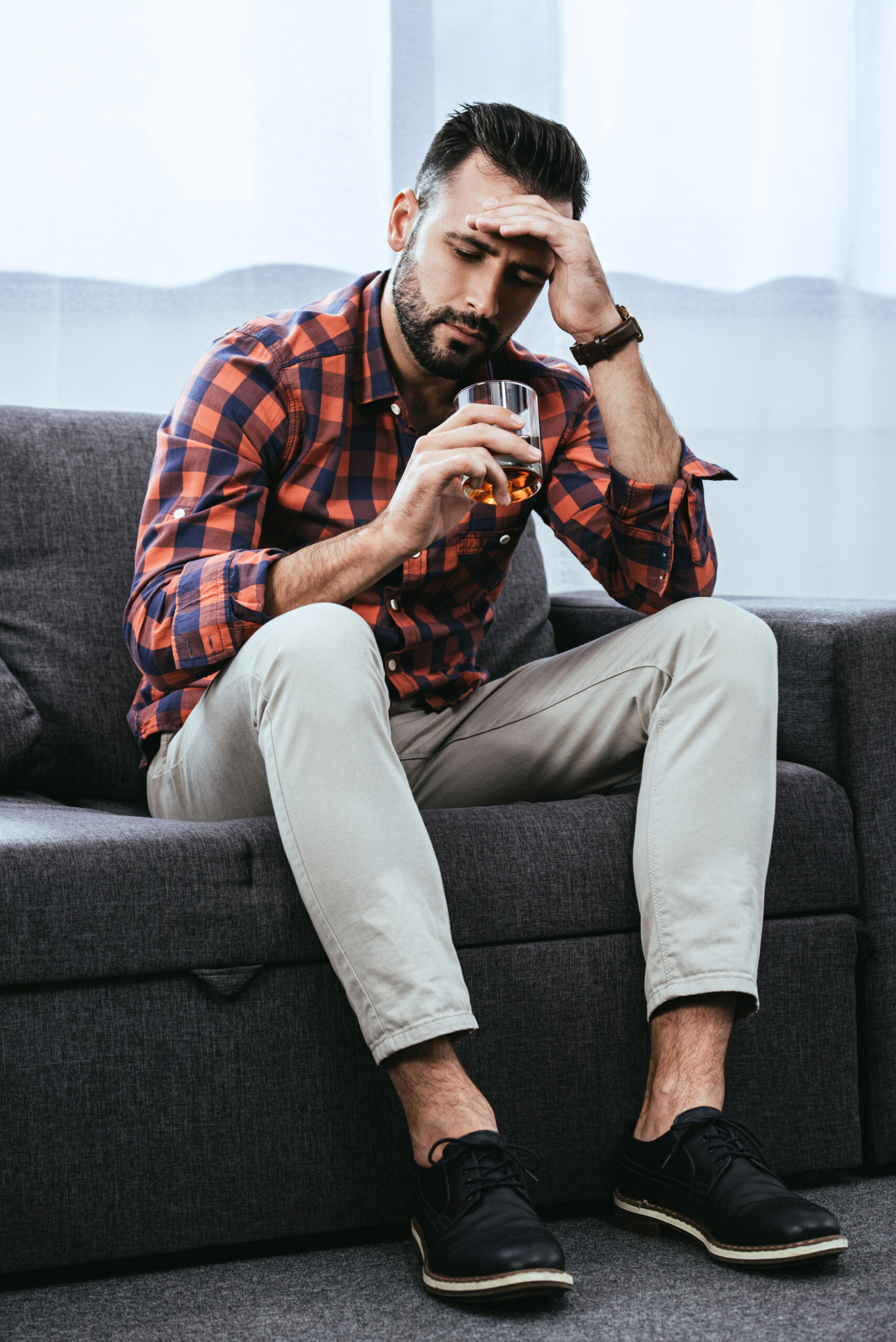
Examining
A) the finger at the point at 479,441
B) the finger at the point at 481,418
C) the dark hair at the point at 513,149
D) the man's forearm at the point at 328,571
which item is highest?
the dark hair at the point at 513,149

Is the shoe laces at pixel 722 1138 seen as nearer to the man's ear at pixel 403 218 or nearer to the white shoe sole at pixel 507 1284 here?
the white shoe sole at pixel 507 1284

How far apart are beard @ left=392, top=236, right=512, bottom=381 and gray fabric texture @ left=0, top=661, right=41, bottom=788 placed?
24.0 inches

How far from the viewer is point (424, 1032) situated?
3.08 feet

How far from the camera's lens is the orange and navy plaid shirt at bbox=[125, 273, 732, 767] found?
3.79 ft

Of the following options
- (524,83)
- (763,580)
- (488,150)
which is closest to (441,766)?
(488,150)

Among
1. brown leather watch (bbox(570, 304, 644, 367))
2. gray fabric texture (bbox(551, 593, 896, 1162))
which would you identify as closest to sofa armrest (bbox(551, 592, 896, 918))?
gray fabric texture (bbox(551, 593, 896, 1162))

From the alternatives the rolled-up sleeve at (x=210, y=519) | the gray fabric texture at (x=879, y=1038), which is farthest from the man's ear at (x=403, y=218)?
the gray fabric texture at (x=879, y=1038)

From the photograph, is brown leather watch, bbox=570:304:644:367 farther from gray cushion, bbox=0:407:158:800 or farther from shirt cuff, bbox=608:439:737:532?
gray cushion, bbox=0:407:158:800

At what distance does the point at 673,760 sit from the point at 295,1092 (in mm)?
469

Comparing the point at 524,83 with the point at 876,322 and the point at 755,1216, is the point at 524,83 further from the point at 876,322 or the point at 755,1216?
the point at 755,1216

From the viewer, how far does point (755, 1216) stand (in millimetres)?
954

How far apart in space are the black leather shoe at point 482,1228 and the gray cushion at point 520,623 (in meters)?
0.82

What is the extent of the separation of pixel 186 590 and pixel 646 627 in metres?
0.47

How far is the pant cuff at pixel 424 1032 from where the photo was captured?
94 cm
